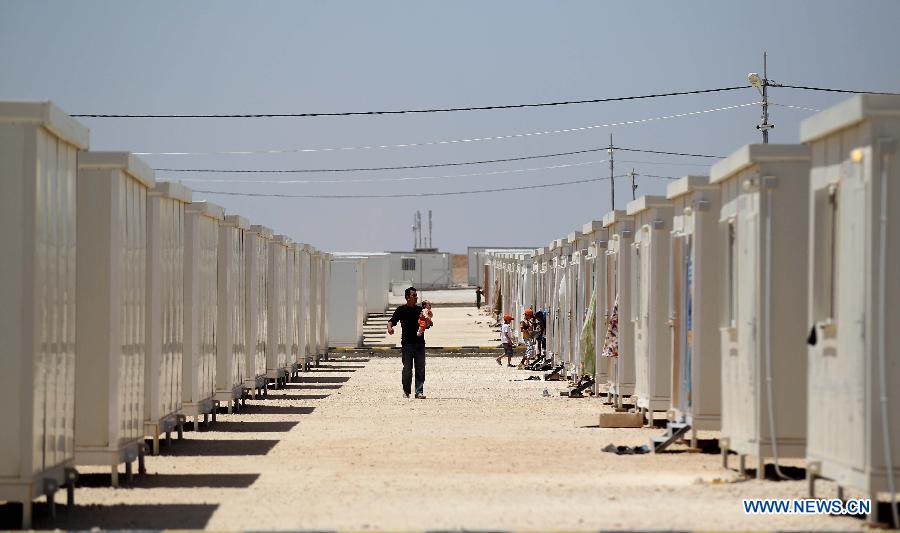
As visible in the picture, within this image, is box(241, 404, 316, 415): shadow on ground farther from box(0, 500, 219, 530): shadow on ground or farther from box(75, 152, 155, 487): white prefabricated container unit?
box(0, 500, 219, 530): shadow on ground

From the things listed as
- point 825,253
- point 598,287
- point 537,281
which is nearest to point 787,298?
point 825,253

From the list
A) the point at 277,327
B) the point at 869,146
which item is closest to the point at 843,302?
the point at 869,146

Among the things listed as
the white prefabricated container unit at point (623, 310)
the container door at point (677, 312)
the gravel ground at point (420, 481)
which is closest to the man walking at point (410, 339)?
the gravel ground at point (420, 481)

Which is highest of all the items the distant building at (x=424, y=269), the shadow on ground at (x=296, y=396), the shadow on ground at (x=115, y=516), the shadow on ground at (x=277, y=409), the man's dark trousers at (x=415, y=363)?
the distant building at (x=424, y=269)

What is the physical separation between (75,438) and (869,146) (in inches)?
248

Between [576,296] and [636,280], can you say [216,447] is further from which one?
[576,296]

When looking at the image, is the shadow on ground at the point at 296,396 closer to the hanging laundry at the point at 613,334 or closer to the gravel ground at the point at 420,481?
the gravel ground at the point at 420,481

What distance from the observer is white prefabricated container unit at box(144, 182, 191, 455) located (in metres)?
14.4

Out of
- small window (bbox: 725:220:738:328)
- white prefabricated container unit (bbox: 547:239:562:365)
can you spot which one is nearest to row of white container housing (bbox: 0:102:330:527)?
small window (bbox: 725:220:738:328)

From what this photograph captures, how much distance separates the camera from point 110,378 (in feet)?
41.6

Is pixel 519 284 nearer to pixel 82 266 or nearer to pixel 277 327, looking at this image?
pixel 277 327

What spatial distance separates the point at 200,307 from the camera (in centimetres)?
1762

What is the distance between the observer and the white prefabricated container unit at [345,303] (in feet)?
136

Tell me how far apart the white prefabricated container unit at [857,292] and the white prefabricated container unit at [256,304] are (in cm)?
1211
